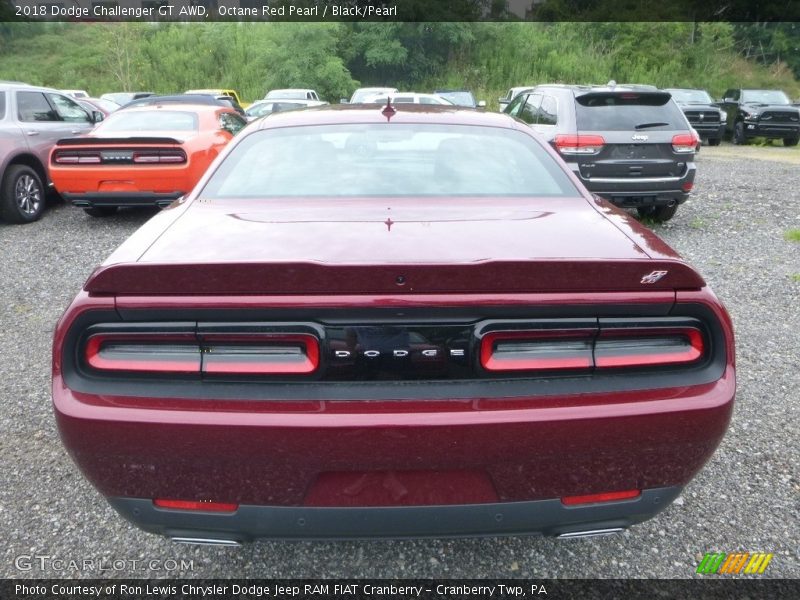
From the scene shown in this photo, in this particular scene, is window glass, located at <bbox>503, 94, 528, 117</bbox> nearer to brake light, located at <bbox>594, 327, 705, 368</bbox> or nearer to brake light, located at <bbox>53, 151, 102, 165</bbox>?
brake light, located at <bbox>53, 151, 102, 165</bbox>

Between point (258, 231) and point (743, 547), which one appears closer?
point (258, 231)

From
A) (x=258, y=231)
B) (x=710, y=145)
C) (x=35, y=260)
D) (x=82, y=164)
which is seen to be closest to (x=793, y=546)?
(x=258, y=231)

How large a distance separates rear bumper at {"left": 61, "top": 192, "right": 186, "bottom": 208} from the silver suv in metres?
0.87

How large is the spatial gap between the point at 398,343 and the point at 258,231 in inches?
25.5

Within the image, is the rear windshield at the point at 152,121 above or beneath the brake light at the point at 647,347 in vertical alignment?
above

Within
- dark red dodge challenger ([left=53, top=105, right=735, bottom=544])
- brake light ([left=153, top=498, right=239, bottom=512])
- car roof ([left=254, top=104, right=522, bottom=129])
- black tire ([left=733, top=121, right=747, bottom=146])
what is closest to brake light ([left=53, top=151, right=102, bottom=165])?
car roof ([left=254, top=104, right=522, bottom=129])

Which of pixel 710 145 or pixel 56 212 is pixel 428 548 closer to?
pixel 56 212

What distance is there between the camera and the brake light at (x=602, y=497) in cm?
182

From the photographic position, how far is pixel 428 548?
7.95ft

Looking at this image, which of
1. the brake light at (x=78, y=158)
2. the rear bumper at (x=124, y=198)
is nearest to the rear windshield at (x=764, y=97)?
the rear bumper at (x=124, y=198)

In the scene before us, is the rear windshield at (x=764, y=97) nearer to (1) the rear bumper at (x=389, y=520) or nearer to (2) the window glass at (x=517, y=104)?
(2) the window glass at (x=517, y=104)

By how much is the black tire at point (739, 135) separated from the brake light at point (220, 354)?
21.9m

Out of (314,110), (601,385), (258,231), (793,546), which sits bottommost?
(793,546)

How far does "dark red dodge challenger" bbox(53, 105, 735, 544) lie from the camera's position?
5.55 feet
